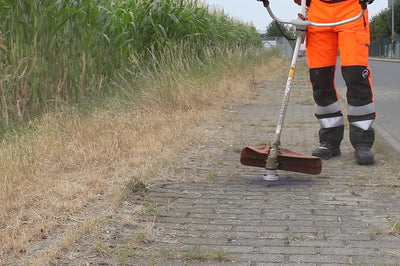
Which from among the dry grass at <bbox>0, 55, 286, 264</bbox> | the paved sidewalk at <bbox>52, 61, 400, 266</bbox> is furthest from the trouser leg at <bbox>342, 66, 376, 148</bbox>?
the dry grass at <bbox>0, 55, 286, 264</bbox>

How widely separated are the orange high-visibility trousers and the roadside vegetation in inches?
62.2

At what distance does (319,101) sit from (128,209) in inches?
102

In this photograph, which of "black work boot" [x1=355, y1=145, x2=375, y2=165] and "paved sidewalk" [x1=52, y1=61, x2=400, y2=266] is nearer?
"paved sidewalk" [x1=52, y1=61, x2=400, y2=266]

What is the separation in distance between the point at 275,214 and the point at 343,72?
1945 millimetres

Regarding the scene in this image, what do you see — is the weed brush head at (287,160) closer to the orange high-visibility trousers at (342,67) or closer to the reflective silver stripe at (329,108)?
the orange high-visibility trousers at (342,67)

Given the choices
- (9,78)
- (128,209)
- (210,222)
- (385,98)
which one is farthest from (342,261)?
(385,98)

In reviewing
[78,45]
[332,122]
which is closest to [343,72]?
[332,122]

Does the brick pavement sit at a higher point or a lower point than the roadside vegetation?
lower

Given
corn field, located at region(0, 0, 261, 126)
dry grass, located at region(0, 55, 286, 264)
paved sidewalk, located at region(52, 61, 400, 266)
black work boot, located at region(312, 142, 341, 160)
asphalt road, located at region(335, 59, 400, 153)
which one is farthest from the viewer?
asphalt road, located at region(335, 59, 400, 153)

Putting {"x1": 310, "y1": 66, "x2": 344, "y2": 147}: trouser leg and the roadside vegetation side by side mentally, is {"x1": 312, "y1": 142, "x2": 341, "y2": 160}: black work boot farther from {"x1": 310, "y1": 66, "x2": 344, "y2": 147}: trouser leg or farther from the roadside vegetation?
the roadside vegetation

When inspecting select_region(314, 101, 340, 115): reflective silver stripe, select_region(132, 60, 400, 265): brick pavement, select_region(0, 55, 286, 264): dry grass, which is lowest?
select_region(132, 60, 400, 265): brick pavement

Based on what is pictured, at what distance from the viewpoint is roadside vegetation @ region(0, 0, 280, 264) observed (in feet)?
14.0

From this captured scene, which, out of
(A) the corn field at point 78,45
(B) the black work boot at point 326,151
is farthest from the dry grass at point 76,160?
(B) the black work boot at point 326,151

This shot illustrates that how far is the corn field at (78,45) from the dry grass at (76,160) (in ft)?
1.67
